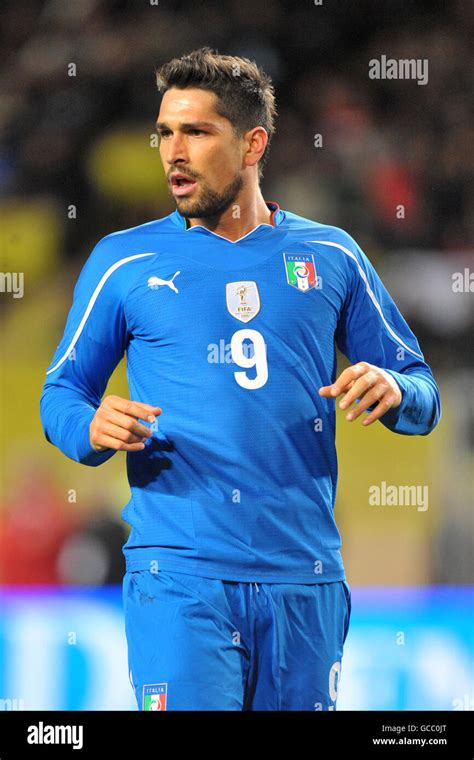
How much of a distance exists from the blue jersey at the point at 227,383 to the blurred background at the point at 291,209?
1.43 m

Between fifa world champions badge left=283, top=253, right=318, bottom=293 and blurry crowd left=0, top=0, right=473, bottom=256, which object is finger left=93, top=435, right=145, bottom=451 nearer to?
fifa world champions badge left=283, top=253, right=318, bottom=293

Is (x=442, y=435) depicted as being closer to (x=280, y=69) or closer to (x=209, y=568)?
(x=280, y=69)

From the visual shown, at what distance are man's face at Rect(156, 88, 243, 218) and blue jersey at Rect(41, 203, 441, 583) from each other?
3.5 inches

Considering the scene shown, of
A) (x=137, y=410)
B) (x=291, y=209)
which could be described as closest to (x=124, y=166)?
(x=291, y=209)

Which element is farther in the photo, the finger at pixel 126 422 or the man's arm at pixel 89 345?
the man's arm at pixel 89 345

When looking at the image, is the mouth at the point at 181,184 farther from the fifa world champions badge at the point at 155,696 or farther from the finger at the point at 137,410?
the fifa world champions badge at the point at 155,696

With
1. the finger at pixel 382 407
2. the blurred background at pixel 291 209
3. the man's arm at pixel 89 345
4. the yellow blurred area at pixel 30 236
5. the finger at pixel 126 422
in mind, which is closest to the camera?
the finger at pixel 126 422

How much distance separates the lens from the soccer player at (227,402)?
237 centimetres

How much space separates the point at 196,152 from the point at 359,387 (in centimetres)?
75

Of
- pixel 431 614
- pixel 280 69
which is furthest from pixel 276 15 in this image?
pixel 431 614

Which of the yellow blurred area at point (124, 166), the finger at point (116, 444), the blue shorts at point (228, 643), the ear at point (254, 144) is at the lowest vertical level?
the blue shorts at point (228, 643)

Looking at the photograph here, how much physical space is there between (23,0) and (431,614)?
9.04ft

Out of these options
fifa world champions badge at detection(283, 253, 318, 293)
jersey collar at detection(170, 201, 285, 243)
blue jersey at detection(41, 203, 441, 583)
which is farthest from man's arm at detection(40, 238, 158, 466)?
fifa world champions badge at detection(283, 253, 318, 293)

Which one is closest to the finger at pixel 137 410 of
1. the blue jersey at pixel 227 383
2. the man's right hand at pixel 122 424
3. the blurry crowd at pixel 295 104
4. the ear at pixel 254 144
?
the man's right hand at pixel 122 424
